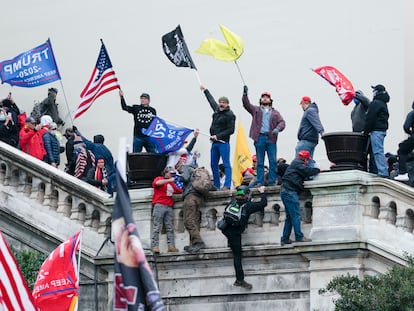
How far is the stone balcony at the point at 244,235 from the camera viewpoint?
67.6 feet

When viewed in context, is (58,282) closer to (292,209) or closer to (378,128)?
(292,209)

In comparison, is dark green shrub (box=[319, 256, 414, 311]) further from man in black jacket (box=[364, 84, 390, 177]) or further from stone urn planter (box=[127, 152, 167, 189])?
stone urn planter (box=[127, 152, 167, 189])

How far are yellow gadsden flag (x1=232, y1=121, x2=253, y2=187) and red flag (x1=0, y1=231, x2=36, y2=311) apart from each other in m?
8.54

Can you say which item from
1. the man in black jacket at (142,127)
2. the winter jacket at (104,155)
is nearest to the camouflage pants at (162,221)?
the man in black jacket at (142,127)

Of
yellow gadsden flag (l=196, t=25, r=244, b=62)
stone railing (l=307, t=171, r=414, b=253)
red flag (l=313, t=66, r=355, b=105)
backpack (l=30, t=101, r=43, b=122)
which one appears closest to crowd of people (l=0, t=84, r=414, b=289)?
stone railing (l=307, t=171, r=414, b=253)

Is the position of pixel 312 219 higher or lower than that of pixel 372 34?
lower

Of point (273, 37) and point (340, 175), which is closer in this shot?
point (340, 175)

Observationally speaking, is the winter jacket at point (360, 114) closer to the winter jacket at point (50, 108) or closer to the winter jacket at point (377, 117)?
the winter jacket at point (377, 117)

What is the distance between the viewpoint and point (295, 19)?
92.6 ft

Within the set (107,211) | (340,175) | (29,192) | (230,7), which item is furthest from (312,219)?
(230,7)

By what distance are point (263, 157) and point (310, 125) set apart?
83 cm

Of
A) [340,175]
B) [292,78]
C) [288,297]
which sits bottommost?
[288,297]

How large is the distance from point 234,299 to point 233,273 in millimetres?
360

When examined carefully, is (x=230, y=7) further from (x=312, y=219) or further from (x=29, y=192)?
(x=312, y=219)
